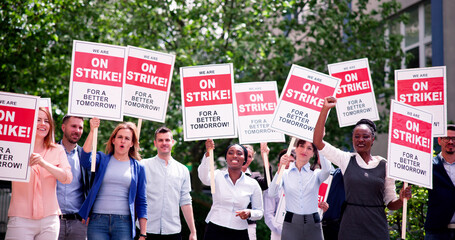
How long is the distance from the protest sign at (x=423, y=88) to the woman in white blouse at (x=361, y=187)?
1.74 meters

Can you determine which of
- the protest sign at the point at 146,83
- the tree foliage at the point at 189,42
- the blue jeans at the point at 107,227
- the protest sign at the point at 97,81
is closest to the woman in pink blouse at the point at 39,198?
the blue jeans at the point at 107,227

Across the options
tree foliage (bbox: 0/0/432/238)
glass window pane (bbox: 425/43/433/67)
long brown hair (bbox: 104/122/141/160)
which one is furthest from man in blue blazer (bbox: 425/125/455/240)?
glass window pane (bbox: 425/43/433/67)

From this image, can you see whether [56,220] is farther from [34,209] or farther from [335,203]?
[335,203]

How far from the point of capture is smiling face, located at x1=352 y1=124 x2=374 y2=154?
6.40 m

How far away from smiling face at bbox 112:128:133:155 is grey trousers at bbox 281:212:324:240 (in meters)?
2.04

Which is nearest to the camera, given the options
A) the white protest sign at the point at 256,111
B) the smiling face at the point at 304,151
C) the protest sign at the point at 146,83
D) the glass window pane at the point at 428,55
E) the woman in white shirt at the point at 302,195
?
the woman in white shirt at the point at 302,195

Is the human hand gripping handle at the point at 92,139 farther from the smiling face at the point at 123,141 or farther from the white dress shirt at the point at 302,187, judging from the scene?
the white dress shirt at the point at 302,187

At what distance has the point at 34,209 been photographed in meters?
5.75

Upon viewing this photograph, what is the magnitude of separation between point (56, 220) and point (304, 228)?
9.02ft

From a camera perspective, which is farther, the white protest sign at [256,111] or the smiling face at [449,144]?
the white protest sign at [256,111]

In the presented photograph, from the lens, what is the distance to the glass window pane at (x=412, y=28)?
16745 millimetres

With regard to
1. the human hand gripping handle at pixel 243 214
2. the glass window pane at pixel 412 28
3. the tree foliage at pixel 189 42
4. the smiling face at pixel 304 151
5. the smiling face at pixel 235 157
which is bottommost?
the human hand gripping handle at pixel 243 214

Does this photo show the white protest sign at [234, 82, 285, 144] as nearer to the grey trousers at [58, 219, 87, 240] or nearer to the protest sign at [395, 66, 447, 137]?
the protest sign at [395, 66, 447, 137]

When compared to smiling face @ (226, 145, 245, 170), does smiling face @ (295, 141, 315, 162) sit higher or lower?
higher
